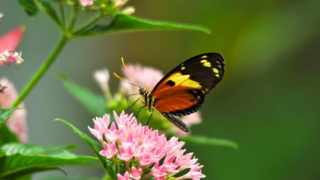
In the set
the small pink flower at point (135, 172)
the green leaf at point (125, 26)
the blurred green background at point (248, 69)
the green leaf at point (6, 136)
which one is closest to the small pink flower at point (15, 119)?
the green leaf at point (6, 136)

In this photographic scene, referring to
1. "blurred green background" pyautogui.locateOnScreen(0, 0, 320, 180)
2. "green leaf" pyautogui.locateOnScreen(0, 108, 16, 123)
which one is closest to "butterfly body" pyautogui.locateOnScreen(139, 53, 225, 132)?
"green leaf" pyautogui.locateOnScreen(0, 108, 16, 123)

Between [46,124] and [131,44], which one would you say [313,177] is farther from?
[46,124]

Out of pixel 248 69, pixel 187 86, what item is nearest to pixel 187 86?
pixel 187 86

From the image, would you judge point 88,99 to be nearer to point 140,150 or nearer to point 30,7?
point 30,7

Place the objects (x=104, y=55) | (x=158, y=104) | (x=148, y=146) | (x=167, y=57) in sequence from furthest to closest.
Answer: (x=167, y=57), (x=104, y=55), (x=158, y=104), (x=148, y=146)

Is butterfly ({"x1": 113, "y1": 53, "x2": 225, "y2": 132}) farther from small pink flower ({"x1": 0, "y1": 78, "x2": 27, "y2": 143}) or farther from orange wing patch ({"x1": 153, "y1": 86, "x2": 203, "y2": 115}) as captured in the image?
small pink flower ({"x1": 0, "y1": 78, "x2": 27, "y2": 143})

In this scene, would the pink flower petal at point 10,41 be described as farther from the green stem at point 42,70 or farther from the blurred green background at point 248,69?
the blurred green background at point 248,69

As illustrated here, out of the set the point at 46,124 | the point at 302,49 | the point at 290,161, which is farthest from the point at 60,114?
the point at 302,49
